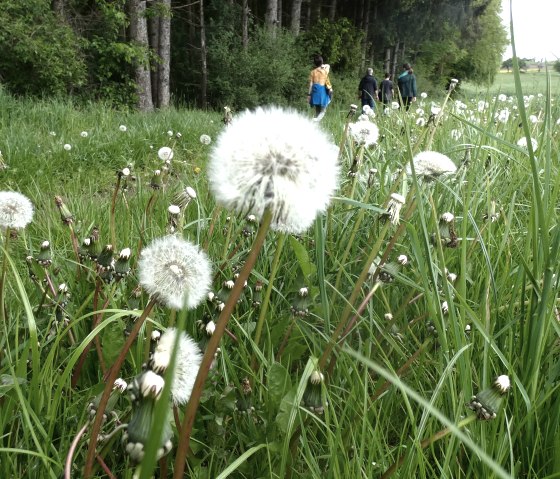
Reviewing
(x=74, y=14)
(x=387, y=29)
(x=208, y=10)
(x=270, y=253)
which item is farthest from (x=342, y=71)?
(x=270, y=253)

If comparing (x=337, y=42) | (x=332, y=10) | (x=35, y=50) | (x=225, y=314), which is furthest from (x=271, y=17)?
(x=225, y=314)

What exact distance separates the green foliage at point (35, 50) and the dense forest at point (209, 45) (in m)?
0.02

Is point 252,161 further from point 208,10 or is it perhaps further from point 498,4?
point 498,4

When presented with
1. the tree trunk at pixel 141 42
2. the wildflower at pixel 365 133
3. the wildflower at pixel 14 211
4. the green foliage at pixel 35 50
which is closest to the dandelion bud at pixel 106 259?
the wildflower at pixel 14 211

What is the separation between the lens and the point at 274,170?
0.75m

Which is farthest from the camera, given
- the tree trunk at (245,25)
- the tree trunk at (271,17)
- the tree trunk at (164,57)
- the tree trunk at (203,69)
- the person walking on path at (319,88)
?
the tree trunk at (271,17)

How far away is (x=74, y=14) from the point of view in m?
13.7

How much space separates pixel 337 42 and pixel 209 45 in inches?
305

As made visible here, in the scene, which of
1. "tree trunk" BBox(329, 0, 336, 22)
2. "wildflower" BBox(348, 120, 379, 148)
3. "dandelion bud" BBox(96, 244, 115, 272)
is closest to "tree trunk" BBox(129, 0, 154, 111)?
"wildflower" BBox(348, 120, 379, 148)

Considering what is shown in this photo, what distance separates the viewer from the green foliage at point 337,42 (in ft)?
76.7

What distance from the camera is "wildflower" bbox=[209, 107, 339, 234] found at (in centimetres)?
73

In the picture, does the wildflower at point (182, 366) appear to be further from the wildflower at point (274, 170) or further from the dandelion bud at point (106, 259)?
the dandelion bud at point (106, 259)

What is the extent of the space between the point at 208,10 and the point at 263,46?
11.1 ft

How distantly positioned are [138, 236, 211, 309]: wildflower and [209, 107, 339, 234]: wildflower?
249 mm
